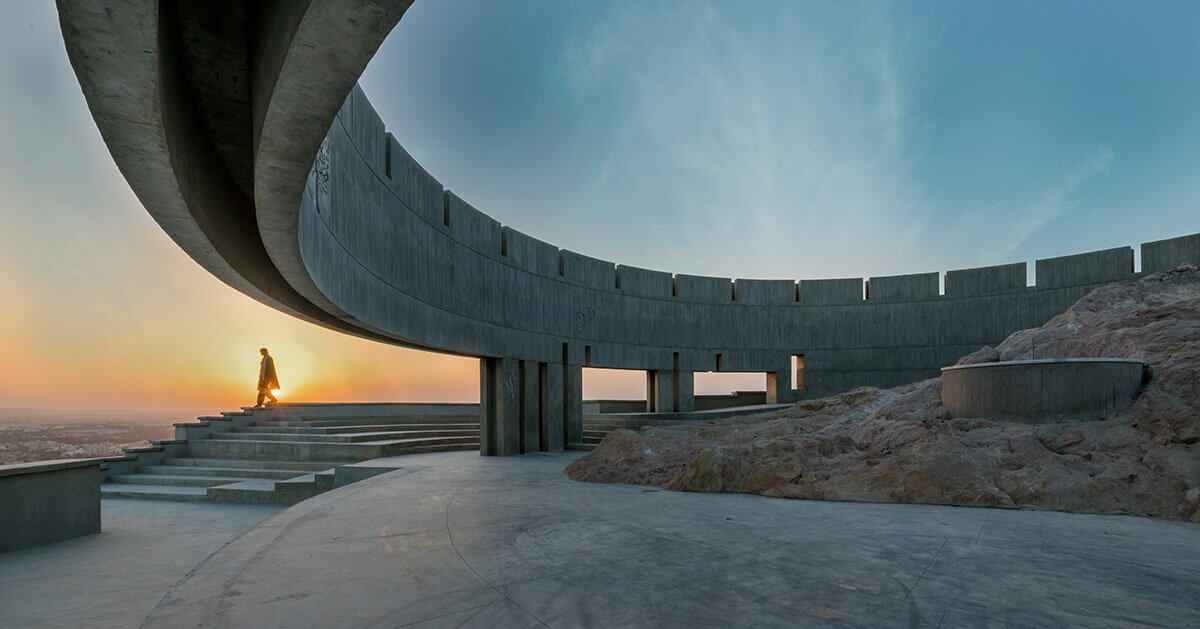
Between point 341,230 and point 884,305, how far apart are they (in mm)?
19186

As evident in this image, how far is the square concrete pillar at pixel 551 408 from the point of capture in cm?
1514

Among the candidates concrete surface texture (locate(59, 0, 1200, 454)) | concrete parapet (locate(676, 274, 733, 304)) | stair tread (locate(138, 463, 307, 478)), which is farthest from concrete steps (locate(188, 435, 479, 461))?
concrete parapet (locate(676, 274, 733, 304))

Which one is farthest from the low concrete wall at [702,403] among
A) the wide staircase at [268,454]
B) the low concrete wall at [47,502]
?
the low concrete wall at [47,502]

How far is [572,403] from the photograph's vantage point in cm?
1598

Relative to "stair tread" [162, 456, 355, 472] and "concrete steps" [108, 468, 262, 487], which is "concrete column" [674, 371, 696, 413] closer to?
"stair tread" [162, 456, 355, 472]

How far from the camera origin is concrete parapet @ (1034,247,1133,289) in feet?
57.0

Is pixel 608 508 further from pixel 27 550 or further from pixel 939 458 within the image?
pixel 27 550

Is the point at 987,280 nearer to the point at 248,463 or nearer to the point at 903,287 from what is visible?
the point at 903,287

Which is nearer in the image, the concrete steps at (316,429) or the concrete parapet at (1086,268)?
the concrete steps at (316,429)

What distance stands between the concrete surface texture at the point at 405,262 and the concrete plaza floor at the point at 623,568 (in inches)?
111

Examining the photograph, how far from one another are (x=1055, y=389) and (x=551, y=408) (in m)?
10.6

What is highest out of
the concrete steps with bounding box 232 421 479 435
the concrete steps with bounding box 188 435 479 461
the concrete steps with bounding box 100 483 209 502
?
the concrete steps with bounding box 232 421 479 435

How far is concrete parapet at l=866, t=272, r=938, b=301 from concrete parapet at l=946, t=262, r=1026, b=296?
0.55 metres

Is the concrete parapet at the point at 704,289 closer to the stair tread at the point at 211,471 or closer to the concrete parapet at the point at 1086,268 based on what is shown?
the concrete parapet at the point at 1086,268
